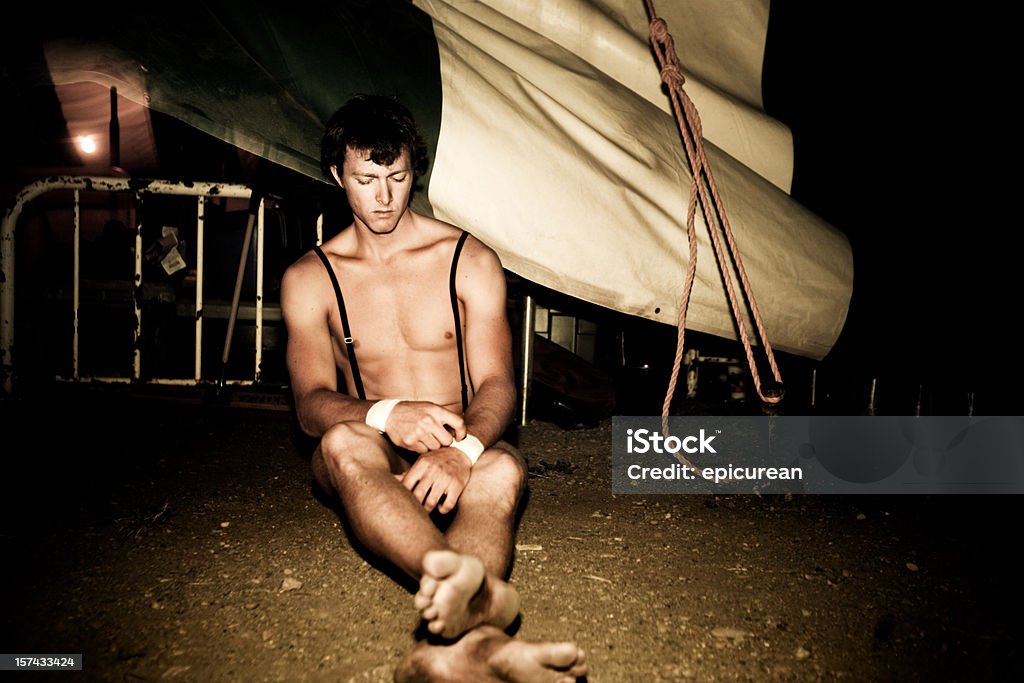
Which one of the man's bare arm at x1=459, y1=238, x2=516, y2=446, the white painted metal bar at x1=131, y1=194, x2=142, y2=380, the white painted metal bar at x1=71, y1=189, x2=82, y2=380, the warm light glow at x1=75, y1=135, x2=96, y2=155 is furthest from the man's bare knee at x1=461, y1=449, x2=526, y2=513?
the warm light glow at x1=75, y1=135, x2=96, y2=155

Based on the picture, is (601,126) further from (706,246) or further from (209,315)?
(209,315)

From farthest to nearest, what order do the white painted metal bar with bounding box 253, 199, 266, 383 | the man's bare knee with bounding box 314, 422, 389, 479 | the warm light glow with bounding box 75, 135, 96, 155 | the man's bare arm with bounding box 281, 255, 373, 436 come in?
the warm light glow with bounding box 75, 135, 96, 155
the white painted metal bar with bounding box 253, 199, 266, 383
the man's bare arm with bounding box 281, 255, 373, 436
the man's bare knee with bounding box 314, 422, 389, 479

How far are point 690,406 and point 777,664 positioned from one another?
342cm

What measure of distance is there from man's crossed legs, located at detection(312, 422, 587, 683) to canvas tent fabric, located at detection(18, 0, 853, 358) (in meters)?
1.29

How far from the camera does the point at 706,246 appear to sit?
3.08 metres

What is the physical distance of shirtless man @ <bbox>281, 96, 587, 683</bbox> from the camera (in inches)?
67.6

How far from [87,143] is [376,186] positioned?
714cm

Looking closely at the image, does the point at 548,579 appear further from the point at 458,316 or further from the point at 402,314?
the point at 402,314

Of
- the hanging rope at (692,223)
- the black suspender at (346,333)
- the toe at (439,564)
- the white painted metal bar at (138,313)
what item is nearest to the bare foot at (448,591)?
the toe at (439,564)

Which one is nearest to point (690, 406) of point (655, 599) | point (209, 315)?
point (655, 599)

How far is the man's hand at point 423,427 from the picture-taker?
1879 mm

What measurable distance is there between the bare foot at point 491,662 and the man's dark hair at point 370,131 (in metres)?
1.71

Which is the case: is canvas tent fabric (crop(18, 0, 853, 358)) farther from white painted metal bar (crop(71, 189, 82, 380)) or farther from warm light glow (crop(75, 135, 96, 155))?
warm light glow (crop(75, 135, 96, 155))

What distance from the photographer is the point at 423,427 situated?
188 cm
